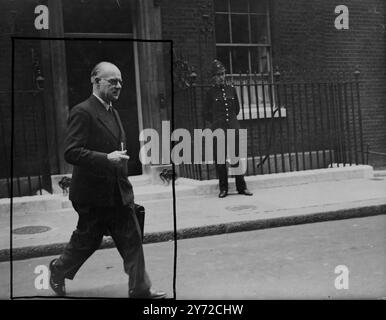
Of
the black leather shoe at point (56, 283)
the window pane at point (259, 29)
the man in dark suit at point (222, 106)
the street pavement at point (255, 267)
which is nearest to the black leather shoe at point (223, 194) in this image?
the man in dark suit at point (222, 106)

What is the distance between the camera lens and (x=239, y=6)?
32.2ft

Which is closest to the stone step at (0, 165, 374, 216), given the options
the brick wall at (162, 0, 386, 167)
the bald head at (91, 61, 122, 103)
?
the brick wall at (162, 0, 386, 167)

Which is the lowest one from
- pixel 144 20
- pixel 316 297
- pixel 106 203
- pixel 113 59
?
pixel 316 297

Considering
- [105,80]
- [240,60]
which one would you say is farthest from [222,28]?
[105,80]

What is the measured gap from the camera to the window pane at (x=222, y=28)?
31.7 ft

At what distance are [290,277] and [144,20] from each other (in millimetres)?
5764

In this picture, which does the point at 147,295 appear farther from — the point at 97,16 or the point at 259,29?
the point at 259,29

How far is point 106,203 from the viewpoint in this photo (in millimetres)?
3771

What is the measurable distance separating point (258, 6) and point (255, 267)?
662 centimetres

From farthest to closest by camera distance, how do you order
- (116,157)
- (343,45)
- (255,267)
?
(343,45) < (255,267) < (116,157)

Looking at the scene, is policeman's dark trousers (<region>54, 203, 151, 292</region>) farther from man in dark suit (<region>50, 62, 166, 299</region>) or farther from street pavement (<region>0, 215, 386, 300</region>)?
street pavement (<region>0, 215, 386, 300</region>)

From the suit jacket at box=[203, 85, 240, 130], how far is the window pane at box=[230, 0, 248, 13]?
2353 mm

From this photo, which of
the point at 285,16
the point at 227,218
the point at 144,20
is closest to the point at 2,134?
the point at 144,20

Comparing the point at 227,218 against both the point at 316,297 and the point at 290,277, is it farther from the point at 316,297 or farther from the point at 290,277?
the point at 316,297
